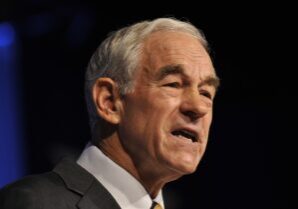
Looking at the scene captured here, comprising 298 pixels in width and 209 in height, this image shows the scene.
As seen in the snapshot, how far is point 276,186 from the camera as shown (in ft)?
11.7

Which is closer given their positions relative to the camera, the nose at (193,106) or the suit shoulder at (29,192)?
the suit shoulder at (29,192)

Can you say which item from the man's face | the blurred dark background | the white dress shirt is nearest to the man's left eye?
the man's face

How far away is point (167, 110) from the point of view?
1943mm

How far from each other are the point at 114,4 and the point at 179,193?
1.12 meters

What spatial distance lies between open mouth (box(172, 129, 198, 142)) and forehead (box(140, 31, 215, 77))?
19 cm

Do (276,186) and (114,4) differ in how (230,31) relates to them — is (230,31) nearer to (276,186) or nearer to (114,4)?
(114,4)

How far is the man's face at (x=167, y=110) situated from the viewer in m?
1.94

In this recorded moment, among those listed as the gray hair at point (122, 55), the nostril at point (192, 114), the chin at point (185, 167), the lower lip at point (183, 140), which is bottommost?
the chin at point (185, 167)

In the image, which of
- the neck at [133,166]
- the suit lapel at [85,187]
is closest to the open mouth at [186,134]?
the neck at [133,166]

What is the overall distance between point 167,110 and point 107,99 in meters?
0.22

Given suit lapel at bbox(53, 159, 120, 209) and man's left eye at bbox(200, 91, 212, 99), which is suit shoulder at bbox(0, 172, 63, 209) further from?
man's left eye at bbox(200, 91, 212, 99)

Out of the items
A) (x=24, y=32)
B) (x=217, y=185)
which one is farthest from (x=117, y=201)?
(x=217, y=185)

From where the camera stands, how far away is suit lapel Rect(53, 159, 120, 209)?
5.95 feet

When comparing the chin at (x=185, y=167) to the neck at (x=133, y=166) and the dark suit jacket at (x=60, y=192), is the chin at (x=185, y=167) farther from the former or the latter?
the dark suit jacket at (x=60, y=192)
